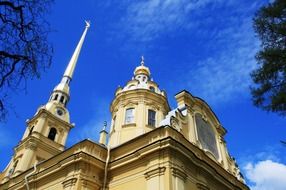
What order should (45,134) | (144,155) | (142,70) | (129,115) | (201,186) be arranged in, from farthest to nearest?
(45,134)
(142,70)
(129,115)
(201,186)
(144,155)

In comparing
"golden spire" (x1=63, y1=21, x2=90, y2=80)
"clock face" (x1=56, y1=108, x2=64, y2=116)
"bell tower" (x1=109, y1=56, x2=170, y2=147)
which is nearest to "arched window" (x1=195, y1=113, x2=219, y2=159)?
"bell tower" (x1=109, y1=56, x2=170, y2=147)

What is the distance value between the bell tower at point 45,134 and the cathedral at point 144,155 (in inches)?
6.3

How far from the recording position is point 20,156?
32.6 m

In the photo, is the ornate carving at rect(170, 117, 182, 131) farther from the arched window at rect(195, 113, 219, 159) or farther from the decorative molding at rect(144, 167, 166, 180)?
the decorative molding at rect(144, 167, 166, 180)

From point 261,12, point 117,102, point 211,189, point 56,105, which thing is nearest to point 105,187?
point 211,189

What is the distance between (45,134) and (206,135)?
18702 mm

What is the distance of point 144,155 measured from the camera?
18312 mm

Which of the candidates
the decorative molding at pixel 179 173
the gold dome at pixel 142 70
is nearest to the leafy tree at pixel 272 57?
the decorative molding at pixel 179 173

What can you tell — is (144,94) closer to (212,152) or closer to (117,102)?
(117,102)

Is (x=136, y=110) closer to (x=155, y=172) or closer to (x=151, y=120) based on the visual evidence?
(x=151, y=120)

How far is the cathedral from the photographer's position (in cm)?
1777

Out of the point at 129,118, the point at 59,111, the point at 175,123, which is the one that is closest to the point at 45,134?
the point at 59,111

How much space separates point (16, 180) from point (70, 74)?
979 inches

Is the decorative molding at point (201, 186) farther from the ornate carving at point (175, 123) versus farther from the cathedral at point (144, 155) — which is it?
the ornate carving at point (175, 123)
